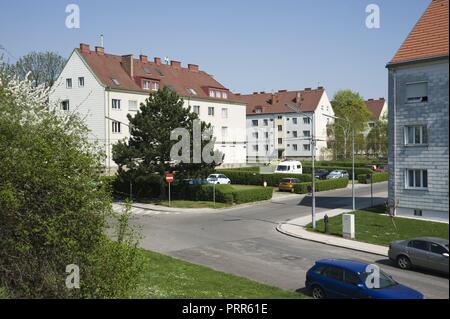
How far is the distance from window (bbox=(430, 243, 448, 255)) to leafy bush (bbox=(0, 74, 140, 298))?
442 inches

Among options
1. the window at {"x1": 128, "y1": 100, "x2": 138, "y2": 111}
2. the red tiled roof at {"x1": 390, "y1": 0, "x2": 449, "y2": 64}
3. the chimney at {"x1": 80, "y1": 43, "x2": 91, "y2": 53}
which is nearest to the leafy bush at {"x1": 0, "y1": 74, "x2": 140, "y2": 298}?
the red tiled roof at {"x1": 390, "y1": 0, "x2": 449, "y2": 64}

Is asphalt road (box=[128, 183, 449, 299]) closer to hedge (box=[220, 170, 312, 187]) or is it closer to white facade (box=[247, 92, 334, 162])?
hedge (box=[220, 170, 312, 187])

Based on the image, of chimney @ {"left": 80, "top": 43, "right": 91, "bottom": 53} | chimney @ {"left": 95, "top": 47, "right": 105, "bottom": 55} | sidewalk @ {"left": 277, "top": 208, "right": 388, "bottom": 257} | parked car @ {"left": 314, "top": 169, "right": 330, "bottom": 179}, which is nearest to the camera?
sidewalk @ {"left": 277, "top": 208, "right": 388, "bottom": 257}

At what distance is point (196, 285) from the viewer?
46.9 feet

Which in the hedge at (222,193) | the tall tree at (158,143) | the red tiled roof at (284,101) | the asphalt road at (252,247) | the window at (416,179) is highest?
the red tiled roof at (284,101)

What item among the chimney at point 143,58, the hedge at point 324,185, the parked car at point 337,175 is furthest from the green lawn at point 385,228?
the chimney at point 143,58

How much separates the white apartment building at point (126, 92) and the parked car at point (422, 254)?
30.6 meters

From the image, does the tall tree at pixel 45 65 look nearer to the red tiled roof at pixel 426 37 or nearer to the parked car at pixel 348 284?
the red tiled roof at pixel 426 37

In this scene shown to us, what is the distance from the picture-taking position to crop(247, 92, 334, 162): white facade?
8338cm

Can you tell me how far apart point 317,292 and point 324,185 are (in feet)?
105

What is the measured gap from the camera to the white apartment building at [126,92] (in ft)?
168
